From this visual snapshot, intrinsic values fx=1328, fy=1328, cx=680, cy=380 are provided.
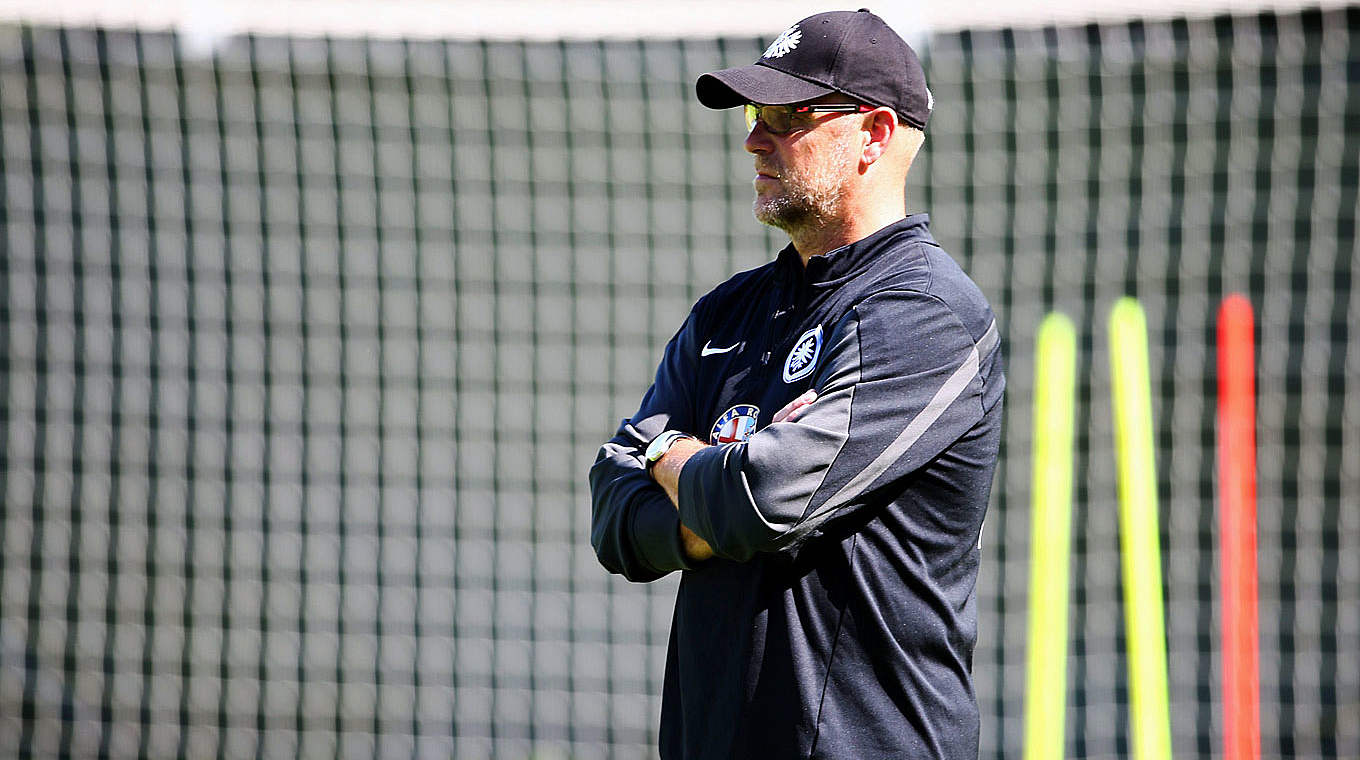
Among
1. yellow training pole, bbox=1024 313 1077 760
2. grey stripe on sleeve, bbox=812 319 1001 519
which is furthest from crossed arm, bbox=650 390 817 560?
yellow training pole, bbox=1024 313 1077 760

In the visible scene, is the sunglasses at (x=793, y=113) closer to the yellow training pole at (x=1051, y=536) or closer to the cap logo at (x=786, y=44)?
the cap logo at (x=786, y=44)

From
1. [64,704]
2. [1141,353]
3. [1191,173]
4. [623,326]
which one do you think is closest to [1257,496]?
[1141,353]

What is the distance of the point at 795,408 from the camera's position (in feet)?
6.30

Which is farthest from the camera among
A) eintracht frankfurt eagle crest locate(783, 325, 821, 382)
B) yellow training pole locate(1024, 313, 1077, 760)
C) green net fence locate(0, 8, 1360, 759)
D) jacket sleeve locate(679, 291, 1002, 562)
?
green net fence locate(0, 8, 1360, 759)

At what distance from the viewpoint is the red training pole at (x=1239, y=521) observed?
4.92m

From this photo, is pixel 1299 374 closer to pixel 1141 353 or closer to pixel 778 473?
pixel 1141 353

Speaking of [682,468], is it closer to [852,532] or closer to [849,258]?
[852,532]

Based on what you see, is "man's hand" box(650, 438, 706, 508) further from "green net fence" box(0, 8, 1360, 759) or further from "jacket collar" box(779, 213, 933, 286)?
"green net fence" box(0, 8, 1360, 759)

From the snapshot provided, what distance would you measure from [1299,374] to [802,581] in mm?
4399

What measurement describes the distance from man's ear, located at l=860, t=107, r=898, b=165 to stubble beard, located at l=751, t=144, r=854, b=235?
0.04m

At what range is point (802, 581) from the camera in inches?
76.2

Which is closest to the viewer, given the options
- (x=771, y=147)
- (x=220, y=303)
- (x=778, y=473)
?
(x=778, y=473)

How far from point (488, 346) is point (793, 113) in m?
3.98

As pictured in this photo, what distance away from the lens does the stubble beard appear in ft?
6.90
